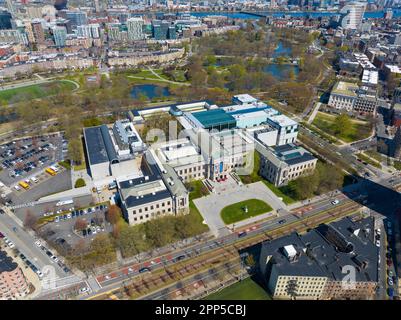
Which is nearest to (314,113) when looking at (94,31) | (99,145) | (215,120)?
(215,120)

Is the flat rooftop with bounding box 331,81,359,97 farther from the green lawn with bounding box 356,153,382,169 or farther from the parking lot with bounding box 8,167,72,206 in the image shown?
the parking lot with bounding box 8,167,72,206

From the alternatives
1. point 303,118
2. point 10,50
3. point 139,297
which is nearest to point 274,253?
point 139,297

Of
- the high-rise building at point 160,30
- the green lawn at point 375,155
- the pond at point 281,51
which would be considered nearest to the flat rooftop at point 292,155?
the green lawn at point 375,155

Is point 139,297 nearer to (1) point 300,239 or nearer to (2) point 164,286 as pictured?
(2) point 164,286

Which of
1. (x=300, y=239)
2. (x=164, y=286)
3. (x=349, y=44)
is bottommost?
(x=164, y=286)

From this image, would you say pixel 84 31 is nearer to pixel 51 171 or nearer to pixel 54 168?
pixel 54 168

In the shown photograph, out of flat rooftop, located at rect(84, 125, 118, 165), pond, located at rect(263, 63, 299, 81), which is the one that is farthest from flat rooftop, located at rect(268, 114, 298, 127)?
pond, located at rect(263, 63, 299, 81)
